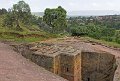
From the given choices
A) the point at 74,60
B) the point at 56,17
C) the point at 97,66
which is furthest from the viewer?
the point at 56,17

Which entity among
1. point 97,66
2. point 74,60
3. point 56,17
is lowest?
point 97,66

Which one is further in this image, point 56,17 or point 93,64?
point 56,17

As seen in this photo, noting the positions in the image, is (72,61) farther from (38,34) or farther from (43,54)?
(38,34)

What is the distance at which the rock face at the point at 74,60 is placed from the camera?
15.0m

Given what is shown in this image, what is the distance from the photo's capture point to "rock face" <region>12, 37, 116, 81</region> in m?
15.0

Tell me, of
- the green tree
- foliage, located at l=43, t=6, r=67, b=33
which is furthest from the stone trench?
the green tree

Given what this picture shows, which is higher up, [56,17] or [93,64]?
[56,17]

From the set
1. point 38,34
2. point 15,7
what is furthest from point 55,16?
point 38,34

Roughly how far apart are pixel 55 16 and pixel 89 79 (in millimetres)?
19077

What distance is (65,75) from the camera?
15.3 meters

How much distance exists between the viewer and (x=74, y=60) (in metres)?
15.1

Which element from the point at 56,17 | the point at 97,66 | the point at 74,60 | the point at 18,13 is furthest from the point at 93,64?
the point at 18,13

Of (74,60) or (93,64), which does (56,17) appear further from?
(74,60)

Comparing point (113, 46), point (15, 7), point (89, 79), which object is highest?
point (15, 7)
